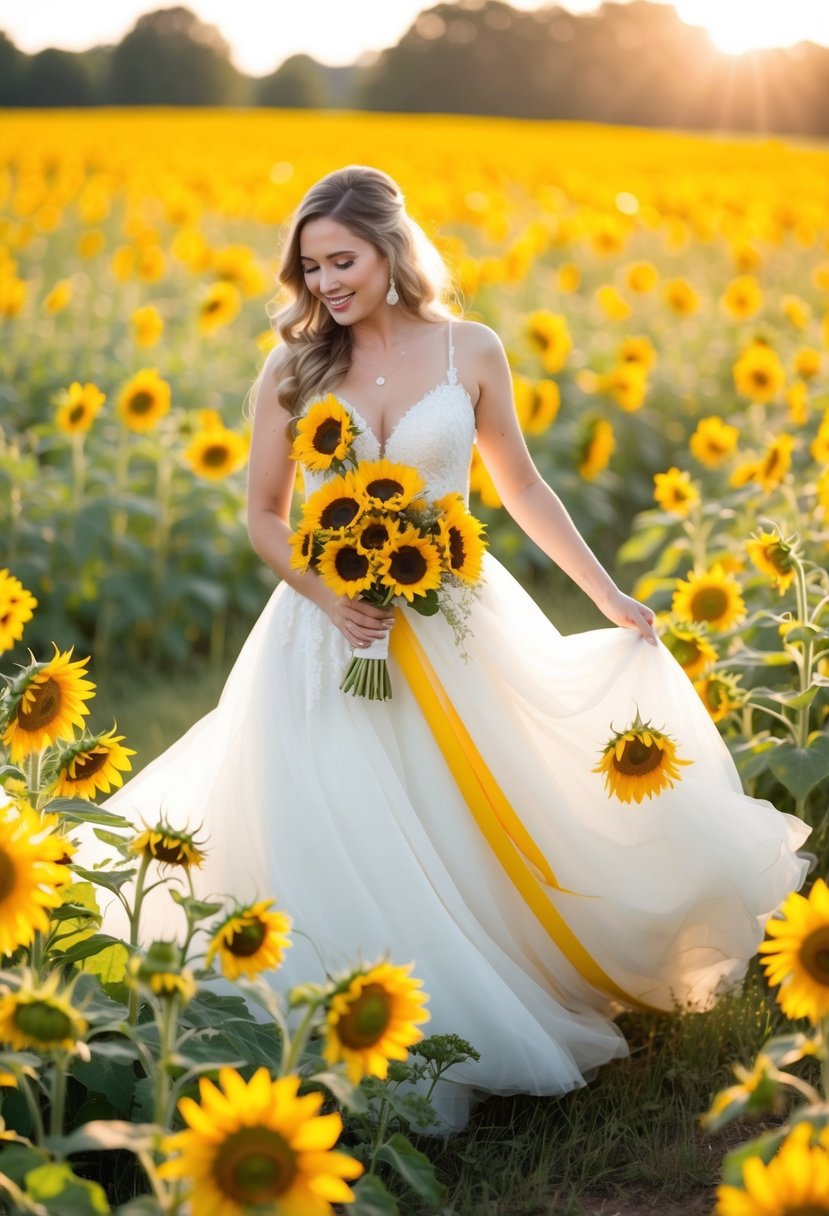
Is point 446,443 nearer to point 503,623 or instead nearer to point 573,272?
point 503,623

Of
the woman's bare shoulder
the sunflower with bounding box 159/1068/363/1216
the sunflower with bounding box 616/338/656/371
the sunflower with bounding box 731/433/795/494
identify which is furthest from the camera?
the sunflower with bounding box 616/338/656/371

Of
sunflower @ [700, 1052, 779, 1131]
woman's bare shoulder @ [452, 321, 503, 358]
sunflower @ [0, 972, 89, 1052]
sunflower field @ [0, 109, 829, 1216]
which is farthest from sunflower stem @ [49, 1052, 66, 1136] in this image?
woman's bare shoulder @ [452, 321, 503, 358]

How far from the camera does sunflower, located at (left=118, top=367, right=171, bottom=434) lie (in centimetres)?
583

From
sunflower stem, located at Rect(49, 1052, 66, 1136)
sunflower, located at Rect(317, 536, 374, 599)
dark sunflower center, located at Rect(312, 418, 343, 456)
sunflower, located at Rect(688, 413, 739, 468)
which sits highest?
sunflower, located at Rect(688, 413, 739, 468)

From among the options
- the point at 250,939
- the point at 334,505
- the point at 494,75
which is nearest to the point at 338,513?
the point at 334,505

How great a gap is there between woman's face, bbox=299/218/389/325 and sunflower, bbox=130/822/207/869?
1433 millimetres

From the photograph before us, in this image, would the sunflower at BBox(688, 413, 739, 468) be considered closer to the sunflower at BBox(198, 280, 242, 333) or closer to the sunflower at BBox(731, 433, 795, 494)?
the sunflower at BBox(731, 433, 795, 494)

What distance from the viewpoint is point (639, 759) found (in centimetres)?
315

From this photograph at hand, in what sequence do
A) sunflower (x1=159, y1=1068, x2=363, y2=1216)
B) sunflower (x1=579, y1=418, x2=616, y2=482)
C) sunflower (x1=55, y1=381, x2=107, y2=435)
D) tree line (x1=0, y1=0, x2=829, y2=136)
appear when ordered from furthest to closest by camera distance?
tree line (x1=0, y1=0, x2=829, y2=136) < sunflower (x1=579, y1=418, x2=616, y2=482) < sunflower (x1=55, y1=381, x2=107, y2=435) < sunflower (x1=159, y1=1068, x2=363, y2=1216)

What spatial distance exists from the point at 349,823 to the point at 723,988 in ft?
3.40

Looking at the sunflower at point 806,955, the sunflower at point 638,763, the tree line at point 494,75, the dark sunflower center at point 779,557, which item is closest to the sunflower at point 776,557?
the dark sunflower center at point 779,557

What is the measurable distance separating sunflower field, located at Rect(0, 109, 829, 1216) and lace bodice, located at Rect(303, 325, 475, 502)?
60 cm

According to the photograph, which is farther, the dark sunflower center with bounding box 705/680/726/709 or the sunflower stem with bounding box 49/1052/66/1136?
the dark sunflower center with bounding box 705/680/726/709

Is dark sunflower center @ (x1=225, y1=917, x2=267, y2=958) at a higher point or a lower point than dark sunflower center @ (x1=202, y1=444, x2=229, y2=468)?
lower
